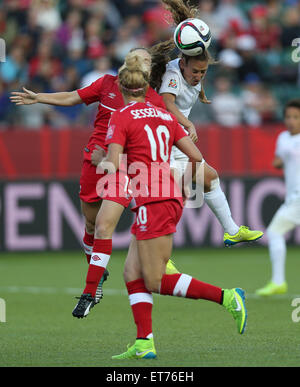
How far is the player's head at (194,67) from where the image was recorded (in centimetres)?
772

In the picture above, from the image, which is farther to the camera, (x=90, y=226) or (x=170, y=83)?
(x=90, y=226)

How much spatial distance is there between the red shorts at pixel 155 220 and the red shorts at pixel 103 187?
0.69 meters

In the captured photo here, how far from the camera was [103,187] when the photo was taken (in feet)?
27.2

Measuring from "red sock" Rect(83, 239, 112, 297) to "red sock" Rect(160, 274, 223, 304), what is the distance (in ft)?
2.70

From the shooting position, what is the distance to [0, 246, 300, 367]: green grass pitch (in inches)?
266

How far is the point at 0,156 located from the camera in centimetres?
1498

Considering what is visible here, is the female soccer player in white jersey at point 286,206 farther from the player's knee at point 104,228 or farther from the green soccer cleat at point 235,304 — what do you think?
the green soccer cleat at point 235,304

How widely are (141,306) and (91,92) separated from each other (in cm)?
215

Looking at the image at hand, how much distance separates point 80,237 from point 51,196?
31.9 inches

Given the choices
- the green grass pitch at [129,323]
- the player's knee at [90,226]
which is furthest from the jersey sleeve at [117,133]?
the player's knee at [90,226]

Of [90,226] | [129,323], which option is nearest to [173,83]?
[90,226]

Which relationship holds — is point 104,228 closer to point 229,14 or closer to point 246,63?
point 246,63

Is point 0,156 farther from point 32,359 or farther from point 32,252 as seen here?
point 32,359

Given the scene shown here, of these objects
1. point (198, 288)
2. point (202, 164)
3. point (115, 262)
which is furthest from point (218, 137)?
point (198, 288)
